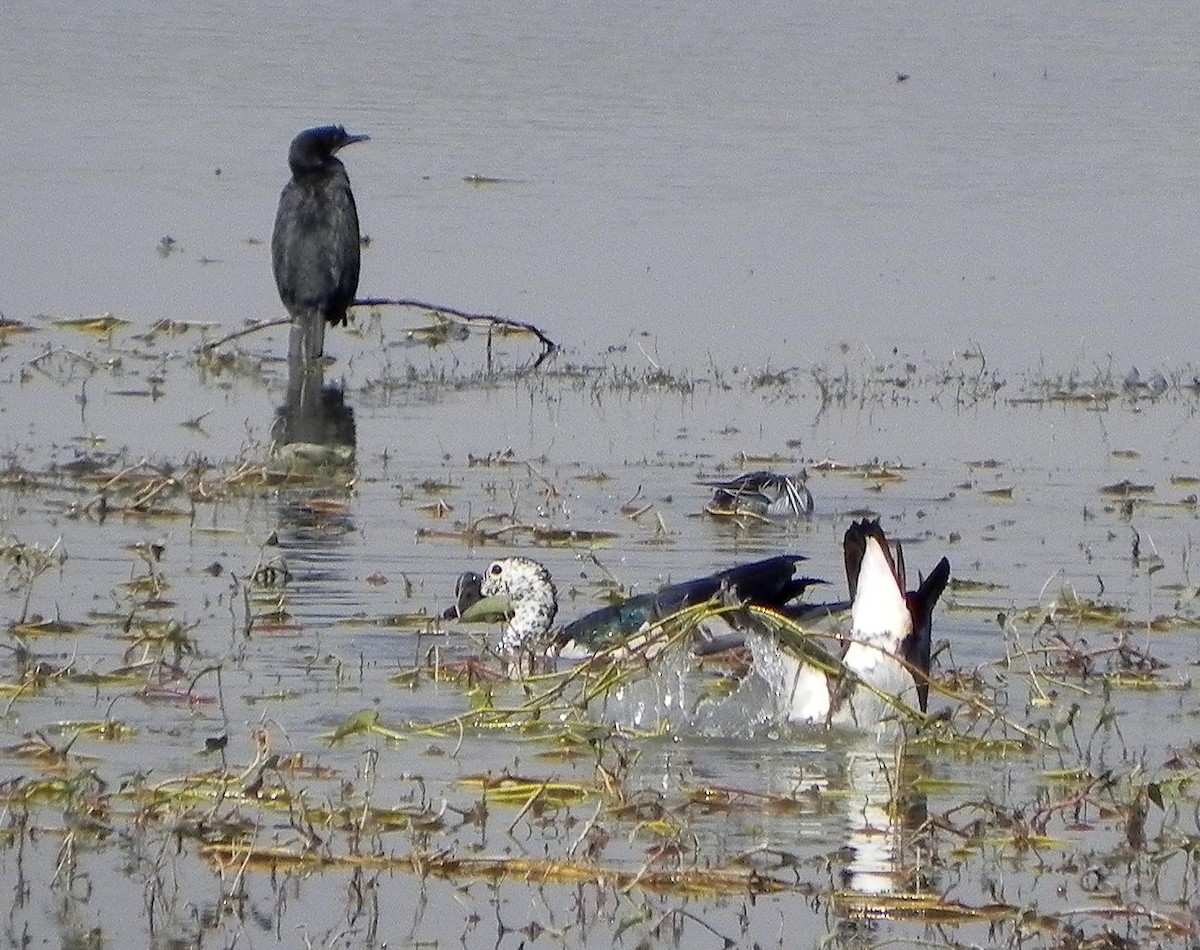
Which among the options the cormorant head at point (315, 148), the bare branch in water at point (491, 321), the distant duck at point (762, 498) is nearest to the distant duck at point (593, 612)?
the distant duck at point (762, 498)

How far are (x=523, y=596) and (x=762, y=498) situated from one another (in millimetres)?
2211

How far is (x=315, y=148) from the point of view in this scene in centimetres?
1723

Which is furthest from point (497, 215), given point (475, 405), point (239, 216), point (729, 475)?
point (729, 475)

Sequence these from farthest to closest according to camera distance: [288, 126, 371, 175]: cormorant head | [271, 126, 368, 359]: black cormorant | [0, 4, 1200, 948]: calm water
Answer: [288, 126, 371, 175]: cormorant head → [271, 126, 368, 359]: black cormorant → [0, 4, 1200, 948]: calm water

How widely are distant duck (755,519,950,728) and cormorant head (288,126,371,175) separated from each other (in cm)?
970

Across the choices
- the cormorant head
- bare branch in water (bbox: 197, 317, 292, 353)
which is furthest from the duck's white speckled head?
the cormorant head

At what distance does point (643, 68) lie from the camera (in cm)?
3158

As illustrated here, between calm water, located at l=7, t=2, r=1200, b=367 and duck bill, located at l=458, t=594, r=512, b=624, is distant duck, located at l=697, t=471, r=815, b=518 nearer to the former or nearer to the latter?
duck bill, located at l=458, t=594, r=512, b=624

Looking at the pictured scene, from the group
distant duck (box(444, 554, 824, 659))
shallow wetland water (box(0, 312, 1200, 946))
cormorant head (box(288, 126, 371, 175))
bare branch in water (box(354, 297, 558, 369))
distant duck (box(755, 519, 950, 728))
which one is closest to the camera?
shallow wetland water (box(0, 312, 1200, 946))

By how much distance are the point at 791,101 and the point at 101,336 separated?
47.6 feet

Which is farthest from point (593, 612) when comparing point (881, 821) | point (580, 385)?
point (580, 385)

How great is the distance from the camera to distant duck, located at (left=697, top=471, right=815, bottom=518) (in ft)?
36.4

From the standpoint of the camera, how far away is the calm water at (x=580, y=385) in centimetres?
672

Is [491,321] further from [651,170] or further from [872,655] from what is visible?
[651,170]
